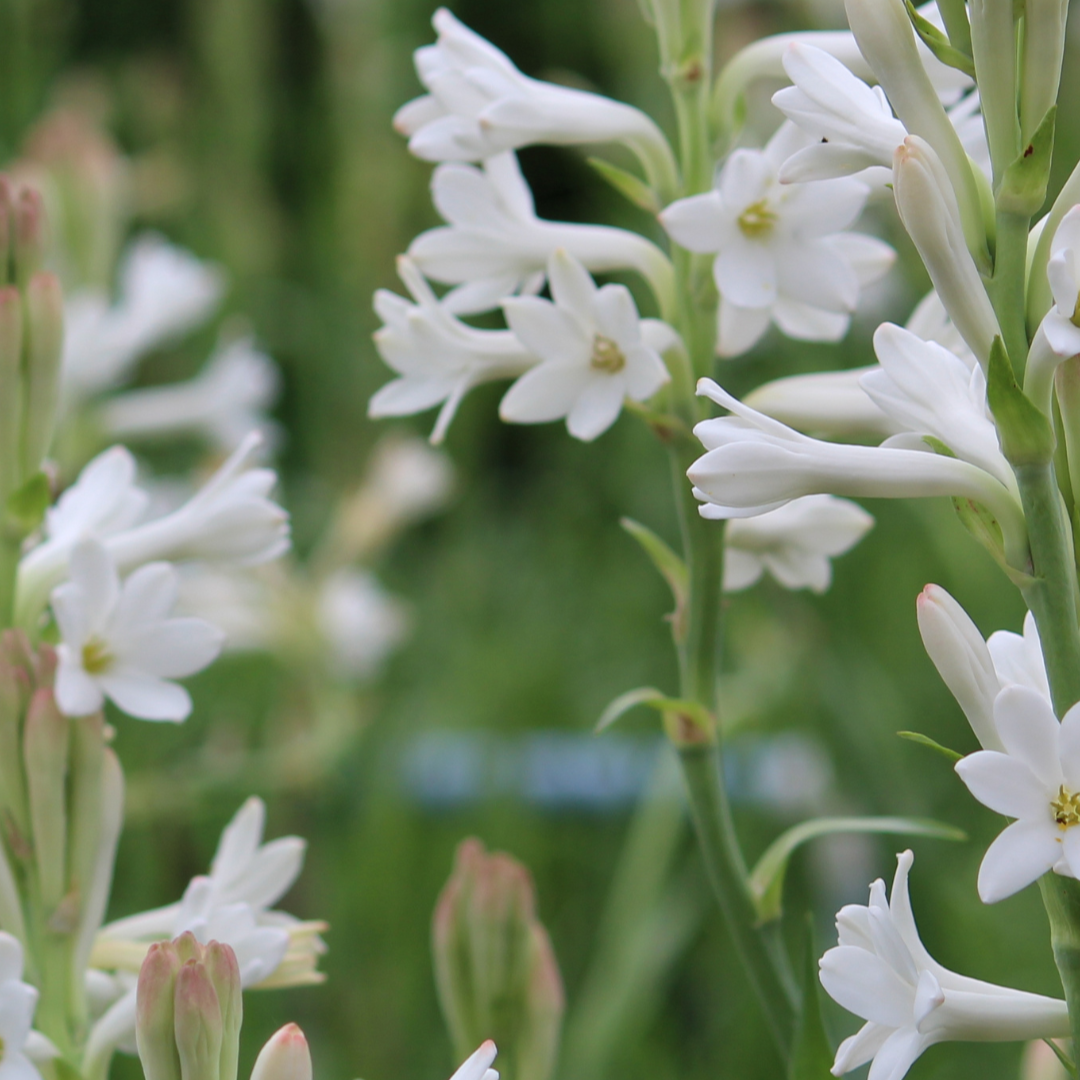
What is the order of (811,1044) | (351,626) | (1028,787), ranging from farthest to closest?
(351,626)
(811,1044)
(1028,787)

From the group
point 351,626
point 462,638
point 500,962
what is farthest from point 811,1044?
point 462,638

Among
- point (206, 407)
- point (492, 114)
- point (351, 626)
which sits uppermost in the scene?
point (492, 114)

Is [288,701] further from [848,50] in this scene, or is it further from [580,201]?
[580,201]

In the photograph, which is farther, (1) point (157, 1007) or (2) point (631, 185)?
(2) point (631, 185)

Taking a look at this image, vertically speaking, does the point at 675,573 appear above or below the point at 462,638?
above

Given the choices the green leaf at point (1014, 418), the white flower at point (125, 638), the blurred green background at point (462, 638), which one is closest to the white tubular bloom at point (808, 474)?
the green leaf at point (1014, 418)

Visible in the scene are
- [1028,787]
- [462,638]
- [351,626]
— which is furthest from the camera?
[462,638]

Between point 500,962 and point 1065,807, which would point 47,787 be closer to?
point 500,962
